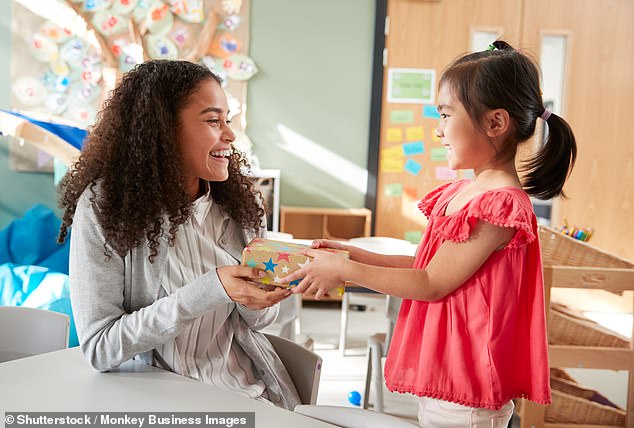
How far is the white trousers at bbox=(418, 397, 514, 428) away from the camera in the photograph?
129 centimetres

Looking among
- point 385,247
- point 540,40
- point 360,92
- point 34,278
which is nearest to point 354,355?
point 385,247

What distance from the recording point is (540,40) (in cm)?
482

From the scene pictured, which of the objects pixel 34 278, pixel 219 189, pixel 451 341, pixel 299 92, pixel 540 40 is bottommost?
pixel 34 278

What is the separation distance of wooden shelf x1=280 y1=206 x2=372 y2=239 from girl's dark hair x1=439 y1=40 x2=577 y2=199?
3353mm

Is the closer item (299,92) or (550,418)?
(550,418)

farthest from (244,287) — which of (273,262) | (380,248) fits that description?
(380,248)

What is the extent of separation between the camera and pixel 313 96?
192 inches

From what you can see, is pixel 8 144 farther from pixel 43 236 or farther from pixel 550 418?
pixel 550 418

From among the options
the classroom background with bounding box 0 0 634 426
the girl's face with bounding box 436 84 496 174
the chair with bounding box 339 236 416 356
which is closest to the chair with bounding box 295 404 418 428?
the girl's face with bounding box 436 84 496 174

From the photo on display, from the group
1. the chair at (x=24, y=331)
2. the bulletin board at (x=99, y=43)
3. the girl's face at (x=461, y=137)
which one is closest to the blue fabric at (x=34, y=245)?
the bulletin board at (x=99, y=43)

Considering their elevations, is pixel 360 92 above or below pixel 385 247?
above

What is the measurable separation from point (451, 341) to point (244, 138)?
3674 millimetres

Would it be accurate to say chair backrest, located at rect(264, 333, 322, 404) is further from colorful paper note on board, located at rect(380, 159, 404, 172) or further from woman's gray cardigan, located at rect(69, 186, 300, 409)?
colorful paper note on board, located at rect(380, 159, 404, 172)

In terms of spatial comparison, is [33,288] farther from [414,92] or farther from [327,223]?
[414,92]
